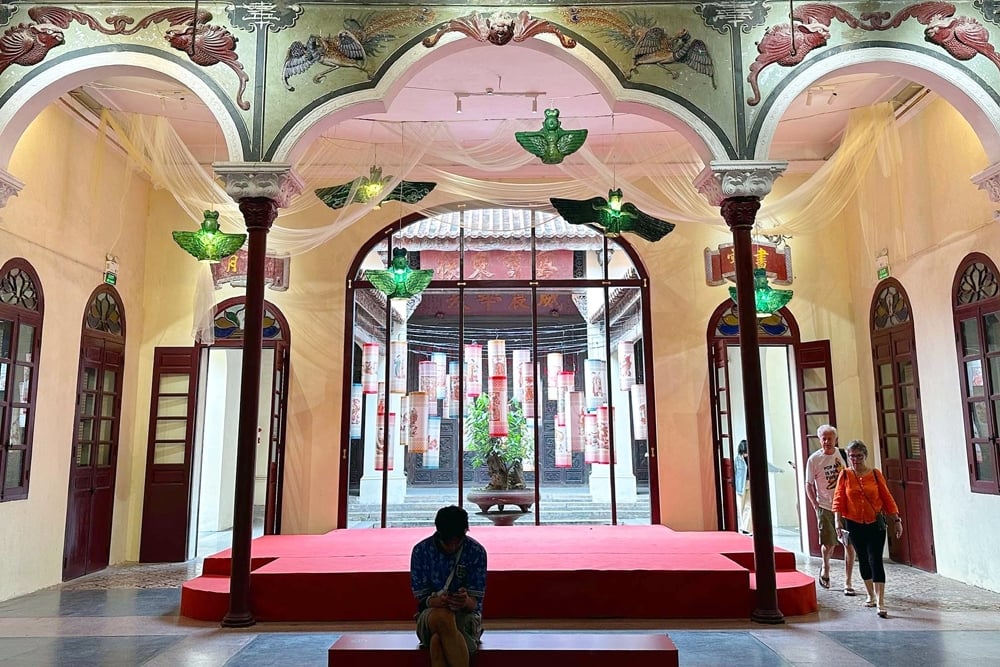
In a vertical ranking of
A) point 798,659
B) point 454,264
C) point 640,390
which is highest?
point 454,264

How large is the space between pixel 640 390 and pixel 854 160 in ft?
13.2

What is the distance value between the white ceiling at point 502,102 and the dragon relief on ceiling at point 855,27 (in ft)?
2.91

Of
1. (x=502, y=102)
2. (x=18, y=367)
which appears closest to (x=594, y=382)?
(x=502, y=102)

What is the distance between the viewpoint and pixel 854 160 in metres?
7.11

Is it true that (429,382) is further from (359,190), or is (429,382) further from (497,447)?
(359,190)

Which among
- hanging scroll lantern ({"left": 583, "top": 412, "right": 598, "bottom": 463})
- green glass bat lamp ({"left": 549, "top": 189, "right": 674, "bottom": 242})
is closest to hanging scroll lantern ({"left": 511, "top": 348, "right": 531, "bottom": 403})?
hanging scroll lantern ({"left": 583, "top": 412, "right": 598, "bottom": 463})

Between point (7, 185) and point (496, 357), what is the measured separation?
592 centimetres

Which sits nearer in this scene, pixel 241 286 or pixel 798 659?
pixel 798 659

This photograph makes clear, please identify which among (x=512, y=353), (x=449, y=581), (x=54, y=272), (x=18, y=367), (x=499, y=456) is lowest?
(x=449, y=581)

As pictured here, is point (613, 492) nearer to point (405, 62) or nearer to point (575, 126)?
point (575, 126)

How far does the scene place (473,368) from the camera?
973 centimetres

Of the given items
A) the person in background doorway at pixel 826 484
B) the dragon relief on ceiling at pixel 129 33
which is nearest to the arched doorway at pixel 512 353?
the person in background doorway at pixel 826 484

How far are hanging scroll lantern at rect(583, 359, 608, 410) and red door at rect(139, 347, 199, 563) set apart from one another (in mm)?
4938

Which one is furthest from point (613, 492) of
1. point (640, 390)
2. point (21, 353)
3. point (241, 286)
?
point (21, 353)
